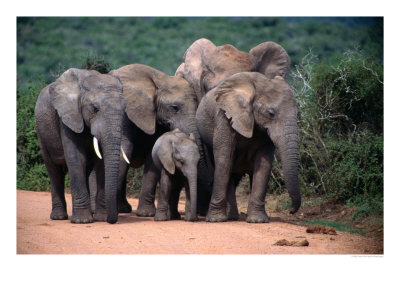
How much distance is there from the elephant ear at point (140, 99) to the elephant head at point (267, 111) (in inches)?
49.1

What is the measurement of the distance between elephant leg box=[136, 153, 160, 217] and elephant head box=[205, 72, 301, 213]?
1436 millimetres

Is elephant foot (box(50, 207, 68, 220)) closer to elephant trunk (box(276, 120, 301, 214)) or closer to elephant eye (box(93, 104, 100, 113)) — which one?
elephant eye (box(93, 104, 100, 113))

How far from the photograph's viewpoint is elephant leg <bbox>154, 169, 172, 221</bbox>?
892cm

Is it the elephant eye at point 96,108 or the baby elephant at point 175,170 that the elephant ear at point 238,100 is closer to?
the baby elephant at point 175,170

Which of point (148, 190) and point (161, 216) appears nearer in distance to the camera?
point (161, 216)

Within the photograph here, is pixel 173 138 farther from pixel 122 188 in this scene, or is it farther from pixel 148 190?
pixel 122 188

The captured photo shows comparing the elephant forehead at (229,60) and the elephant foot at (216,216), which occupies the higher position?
the elephant forehead at (229,60)

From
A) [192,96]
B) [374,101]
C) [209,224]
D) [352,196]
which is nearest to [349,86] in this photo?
[374,101]

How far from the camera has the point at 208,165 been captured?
31.3 feet

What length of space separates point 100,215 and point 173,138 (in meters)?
1.34

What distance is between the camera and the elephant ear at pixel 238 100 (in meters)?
8.59

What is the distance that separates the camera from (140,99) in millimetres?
9898

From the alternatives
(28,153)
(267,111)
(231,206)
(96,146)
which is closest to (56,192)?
(96,146)

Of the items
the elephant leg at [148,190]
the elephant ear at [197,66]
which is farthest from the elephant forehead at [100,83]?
the elephant ear at [197,66]
